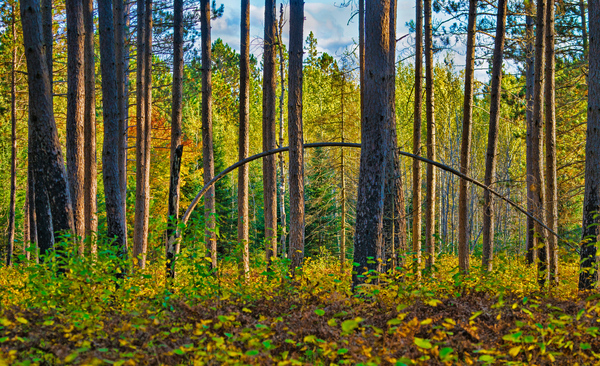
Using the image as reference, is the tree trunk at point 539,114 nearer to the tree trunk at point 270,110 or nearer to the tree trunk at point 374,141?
the tree trunk at point 374,141

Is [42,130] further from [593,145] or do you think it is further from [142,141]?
[593,145]

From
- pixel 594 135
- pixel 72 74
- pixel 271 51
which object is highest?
pixel 271 51

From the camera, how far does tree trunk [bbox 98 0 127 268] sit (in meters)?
8.41

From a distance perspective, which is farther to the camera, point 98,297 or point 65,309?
point 98,297

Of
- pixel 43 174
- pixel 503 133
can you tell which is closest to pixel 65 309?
pixel 43 174

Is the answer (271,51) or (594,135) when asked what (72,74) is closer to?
(271,51)

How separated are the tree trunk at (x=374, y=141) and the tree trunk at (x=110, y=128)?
16.4 ft

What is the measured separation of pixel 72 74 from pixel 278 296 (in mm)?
6808

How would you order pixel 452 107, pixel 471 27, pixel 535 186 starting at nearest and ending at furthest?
pixel 535 186 < pixel 471 27 < pixel 452 107

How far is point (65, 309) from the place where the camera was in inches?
176

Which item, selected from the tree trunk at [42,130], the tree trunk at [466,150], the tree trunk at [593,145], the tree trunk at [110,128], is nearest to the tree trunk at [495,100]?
the tree trunk at [466,150]

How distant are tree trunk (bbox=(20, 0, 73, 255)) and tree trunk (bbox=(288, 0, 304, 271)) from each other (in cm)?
372

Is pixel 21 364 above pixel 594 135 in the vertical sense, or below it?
below

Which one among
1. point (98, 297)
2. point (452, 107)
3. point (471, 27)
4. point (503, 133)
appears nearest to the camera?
point (98, 297)
